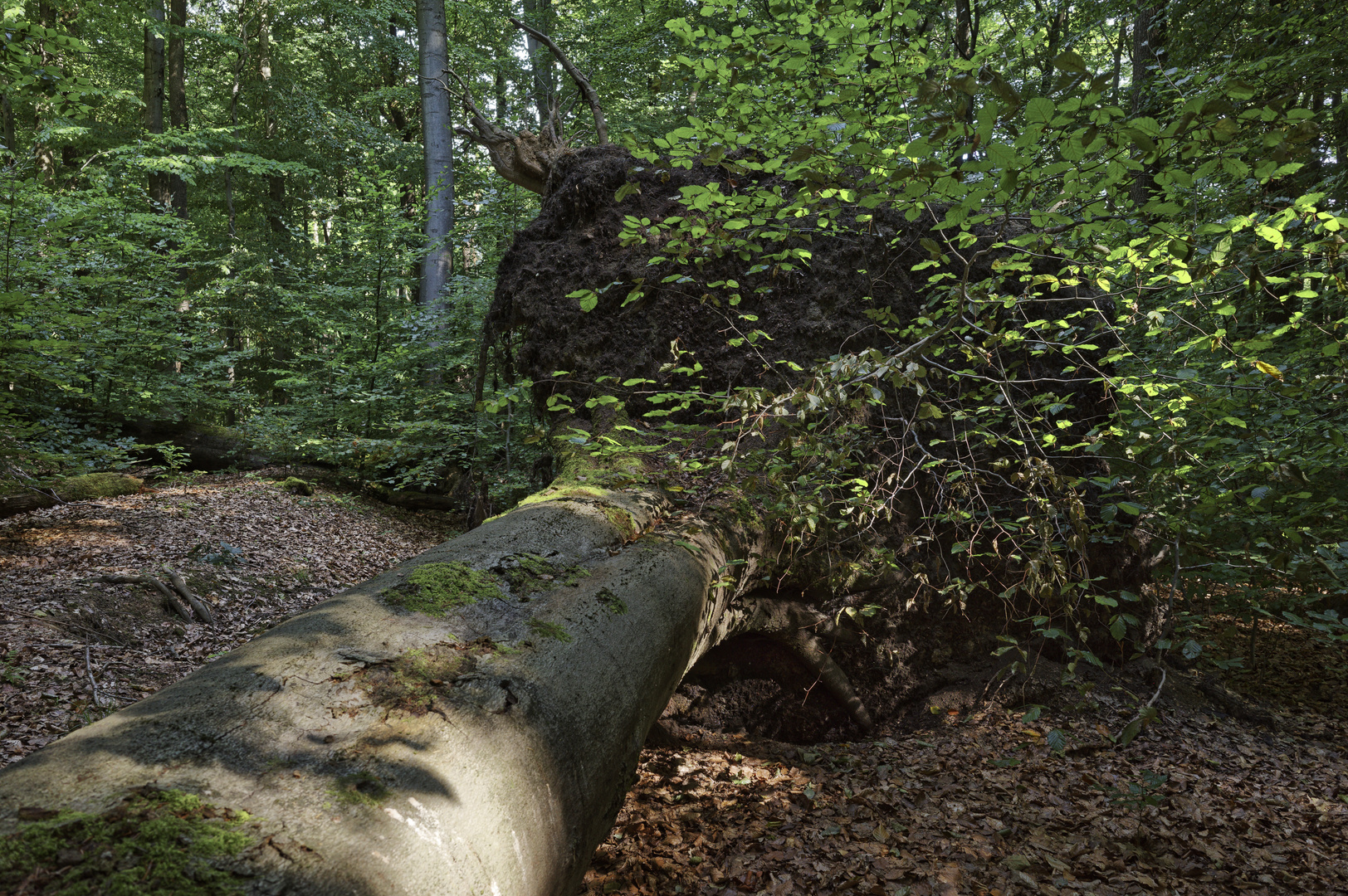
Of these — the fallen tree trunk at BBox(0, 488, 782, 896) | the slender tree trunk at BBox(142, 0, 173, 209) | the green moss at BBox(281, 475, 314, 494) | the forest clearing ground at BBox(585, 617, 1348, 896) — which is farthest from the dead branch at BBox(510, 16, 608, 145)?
the slender tree trunk at BBox(142, 0, 173, 209)

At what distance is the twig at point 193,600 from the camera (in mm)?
4825

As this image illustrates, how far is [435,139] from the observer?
1048cm

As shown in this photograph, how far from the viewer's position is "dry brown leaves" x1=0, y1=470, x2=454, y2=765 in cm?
352

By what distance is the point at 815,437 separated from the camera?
3271 millimetres

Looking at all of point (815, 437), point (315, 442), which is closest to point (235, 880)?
point (815, 437)

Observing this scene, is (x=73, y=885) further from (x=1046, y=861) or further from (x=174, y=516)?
(x=174, y=516)

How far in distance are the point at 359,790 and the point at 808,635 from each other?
365cm

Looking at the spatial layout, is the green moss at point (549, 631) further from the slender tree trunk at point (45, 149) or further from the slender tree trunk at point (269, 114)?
the slender tree trunk at point (269, 114)

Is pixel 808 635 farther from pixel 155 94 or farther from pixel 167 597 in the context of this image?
pixel 155 94

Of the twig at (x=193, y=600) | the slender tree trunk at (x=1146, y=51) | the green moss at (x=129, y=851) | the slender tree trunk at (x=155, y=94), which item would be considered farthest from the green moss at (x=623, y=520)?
the slender tree trunk at (x=155, y=94)

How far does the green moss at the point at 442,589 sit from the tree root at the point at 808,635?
89.5 inches

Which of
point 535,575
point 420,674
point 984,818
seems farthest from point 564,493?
point 984,818

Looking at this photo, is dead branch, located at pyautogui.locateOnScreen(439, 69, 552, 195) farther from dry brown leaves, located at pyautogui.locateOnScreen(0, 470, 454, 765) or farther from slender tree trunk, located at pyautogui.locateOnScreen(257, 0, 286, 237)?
slender tree trunk, located at pyautogui.locateOnScreen(257, 0, 286, 237)

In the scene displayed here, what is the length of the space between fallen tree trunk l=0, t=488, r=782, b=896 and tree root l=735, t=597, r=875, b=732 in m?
1.70
